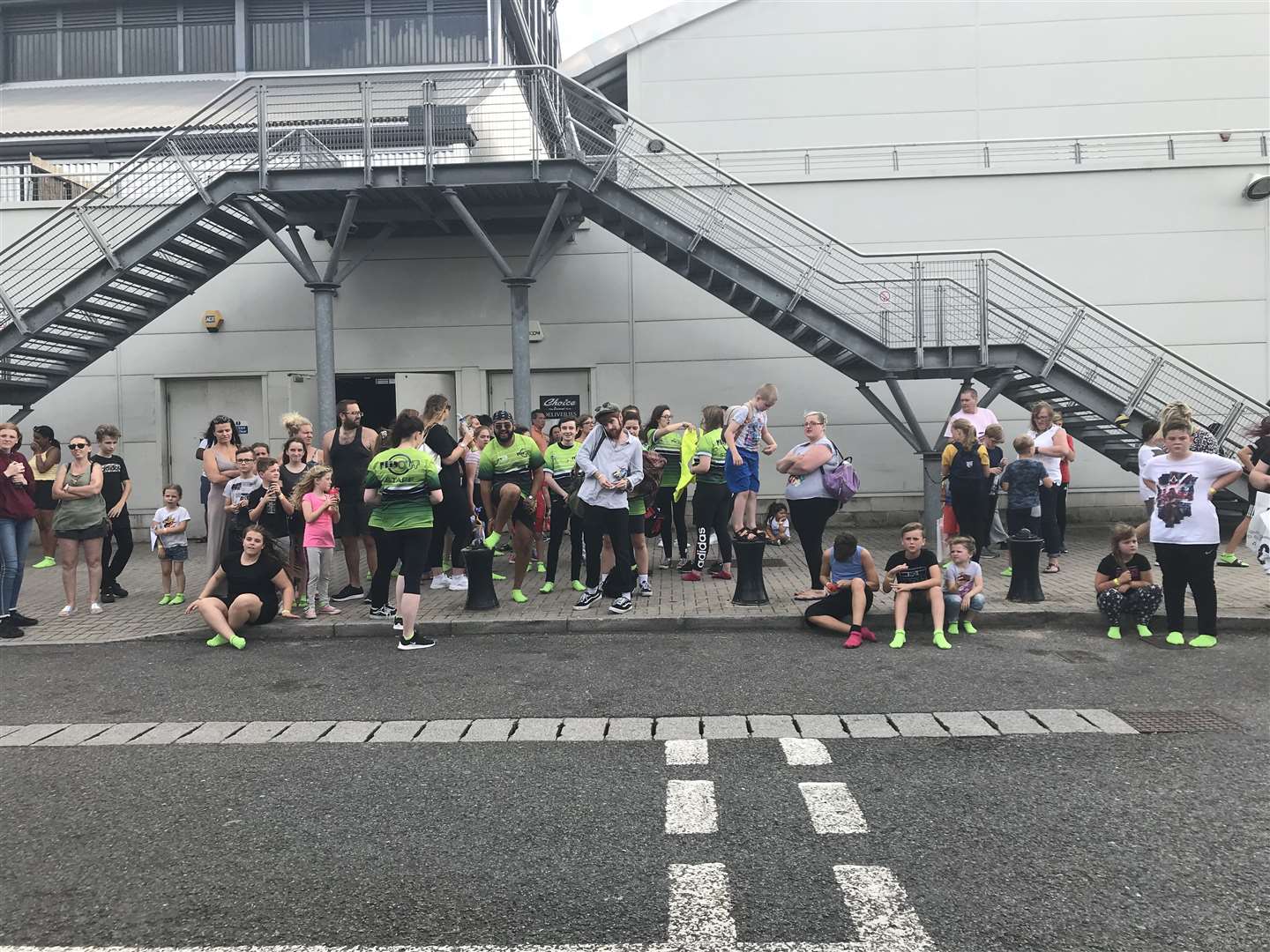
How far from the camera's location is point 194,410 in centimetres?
1446

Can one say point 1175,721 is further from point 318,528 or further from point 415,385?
point 415,385

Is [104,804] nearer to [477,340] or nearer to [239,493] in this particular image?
[239,493]

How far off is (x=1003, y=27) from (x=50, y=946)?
51.8 feet

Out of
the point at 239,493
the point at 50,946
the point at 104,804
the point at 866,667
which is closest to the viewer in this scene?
the point at 50,946

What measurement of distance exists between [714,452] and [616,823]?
5.58 metres

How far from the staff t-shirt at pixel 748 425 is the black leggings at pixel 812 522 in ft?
3.12

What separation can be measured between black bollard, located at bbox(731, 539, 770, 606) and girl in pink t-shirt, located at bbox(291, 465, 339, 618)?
139 inches

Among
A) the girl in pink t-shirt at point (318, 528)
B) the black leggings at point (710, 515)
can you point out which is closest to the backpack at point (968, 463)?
the black leggings at point (710, 515)

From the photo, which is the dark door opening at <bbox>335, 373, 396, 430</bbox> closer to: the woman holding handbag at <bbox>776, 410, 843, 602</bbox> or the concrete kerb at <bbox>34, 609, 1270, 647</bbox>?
the concrete kerb at <bbox>34, 609, 1270, 647</bbox>

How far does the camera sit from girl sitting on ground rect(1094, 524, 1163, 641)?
7320mm

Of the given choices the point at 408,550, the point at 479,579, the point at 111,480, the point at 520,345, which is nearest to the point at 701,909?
the point at 408,550

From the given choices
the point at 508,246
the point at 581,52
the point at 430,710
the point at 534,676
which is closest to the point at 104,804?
the point at 430,710

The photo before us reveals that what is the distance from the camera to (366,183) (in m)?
11.5

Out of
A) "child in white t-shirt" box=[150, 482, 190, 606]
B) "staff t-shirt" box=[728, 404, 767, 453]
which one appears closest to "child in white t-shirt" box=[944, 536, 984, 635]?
"staff t-shirt" box=[728, 404, 767, 453]
